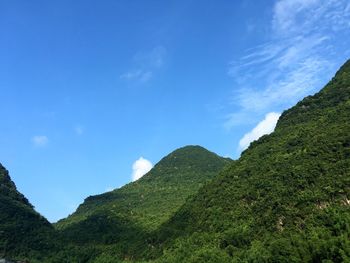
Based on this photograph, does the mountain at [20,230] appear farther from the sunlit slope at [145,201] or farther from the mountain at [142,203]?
the sunlit slope at [145,201]

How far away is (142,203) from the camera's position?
12850cm

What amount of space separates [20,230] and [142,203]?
39613 millimetres

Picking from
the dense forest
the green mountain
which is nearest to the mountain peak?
the dense forest

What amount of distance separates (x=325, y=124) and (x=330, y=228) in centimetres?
2971

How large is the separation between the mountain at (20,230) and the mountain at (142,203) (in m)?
5.84

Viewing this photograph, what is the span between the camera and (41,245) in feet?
303

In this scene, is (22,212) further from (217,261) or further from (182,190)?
(217,261)

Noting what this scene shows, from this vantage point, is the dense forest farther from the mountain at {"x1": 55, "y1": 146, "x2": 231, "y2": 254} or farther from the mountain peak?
the mountain peak

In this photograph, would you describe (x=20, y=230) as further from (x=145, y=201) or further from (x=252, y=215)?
(x=252, y=215)

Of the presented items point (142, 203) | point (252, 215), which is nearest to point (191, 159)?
point (142, 203)

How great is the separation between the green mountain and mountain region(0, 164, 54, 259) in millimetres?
24255

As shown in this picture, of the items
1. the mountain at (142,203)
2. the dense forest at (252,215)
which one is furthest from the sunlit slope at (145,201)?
the dense forest at (252,215)

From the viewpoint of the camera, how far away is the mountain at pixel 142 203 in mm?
98719

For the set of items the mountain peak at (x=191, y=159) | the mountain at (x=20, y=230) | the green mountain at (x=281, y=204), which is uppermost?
the mountain peak at (x=191, y=159)
